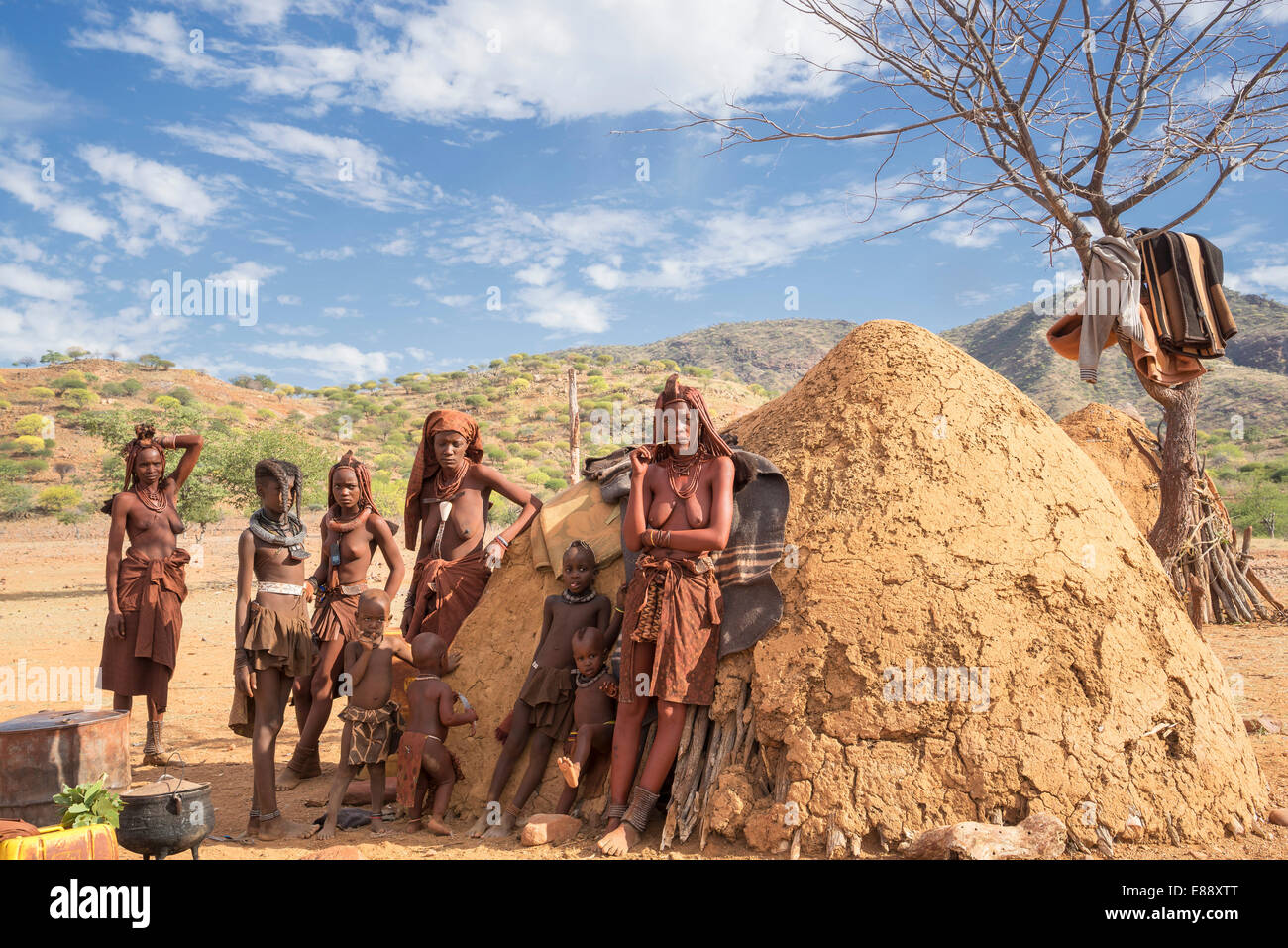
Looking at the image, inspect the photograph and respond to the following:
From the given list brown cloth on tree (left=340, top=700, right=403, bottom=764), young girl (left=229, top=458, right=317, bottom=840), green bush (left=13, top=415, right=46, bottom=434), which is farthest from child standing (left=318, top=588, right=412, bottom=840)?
green bush (left=13, top=415, right=46, bottom=434)

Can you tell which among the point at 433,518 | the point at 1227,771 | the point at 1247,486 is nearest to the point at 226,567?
the point at 433,518

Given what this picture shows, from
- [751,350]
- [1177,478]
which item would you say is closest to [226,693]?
[1177,478]

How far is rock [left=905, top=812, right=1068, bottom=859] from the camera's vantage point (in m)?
3.36

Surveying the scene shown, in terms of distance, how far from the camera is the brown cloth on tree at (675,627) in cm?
391

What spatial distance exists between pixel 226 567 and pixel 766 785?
1876cm

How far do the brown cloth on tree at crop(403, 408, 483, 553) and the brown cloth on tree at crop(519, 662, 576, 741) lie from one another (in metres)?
1.40

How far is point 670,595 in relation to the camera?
3955mm

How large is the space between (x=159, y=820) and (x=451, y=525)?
7.42ft

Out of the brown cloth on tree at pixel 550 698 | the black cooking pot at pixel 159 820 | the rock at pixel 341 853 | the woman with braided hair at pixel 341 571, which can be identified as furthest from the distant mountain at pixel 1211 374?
the black cooking pot at pixel 159 820

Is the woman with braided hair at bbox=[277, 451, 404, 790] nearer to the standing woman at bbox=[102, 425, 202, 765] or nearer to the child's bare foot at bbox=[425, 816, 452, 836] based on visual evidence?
the child's bare foot at bbox=[425, 816, 452, 836]

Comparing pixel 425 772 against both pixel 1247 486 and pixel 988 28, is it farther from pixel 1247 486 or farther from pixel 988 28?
pixel 1247 486

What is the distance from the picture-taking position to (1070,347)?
556cm

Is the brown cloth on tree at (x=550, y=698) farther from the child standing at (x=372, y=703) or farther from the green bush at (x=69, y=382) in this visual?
the green bush at (x=69, y=382)

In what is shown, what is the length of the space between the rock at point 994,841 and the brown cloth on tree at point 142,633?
493 cm
